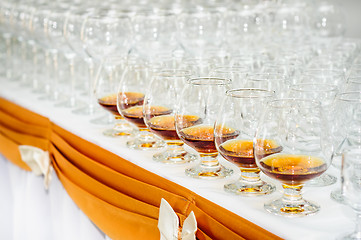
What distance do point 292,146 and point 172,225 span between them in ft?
0.98

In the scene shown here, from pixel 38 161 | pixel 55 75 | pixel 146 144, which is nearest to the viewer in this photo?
pixel 146 144

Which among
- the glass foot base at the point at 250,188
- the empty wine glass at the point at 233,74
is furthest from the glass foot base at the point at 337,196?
the empty wine glass at the point at 233,74

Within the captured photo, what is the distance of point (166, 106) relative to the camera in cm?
137

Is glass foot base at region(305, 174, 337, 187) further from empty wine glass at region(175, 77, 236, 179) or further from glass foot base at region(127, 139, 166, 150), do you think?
glass foot base at region(127, 139, 166, 150)

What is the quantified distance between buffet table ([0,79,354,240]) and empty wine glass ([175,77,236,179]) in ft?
0.14

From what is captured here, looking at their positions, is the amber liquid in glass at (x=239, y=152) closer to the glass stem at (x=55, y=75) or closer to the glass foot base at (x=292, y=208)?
the glass foot base at (x=292, y=208)

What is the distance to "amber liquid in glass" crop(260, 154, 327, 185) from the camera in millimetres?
947

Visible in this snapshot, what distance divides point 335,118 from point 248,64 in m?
0.57

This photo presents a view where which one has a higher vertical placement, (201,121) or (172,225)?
(201,121)

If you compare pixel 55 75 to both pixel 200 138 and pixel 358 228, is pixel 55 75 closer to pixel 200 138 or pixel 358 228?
pixel 200 138

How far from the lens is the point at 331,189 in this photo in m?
1.09

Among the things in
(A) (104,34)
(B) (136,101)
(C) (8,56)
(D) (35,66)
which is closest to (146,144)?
(B) (136,101)

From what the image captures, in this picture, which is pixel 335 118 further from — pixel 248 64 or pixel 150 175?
pixel 248 64

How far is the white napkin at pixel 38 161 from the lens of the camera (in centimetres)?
183
